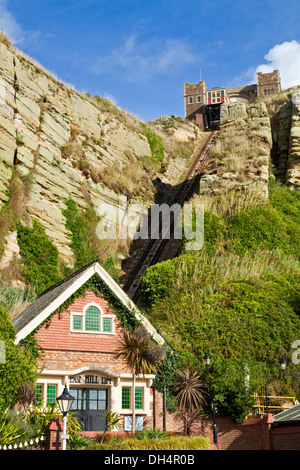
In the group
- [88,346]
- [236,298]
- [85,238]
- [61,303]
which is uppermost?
[85,238]

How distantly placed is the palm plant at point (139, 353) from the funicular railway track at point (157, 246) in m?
11.8

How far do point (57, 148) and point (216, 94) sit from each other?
50244 mm

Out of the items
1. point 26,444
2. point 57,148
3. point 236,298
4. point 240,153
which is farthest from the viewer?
point 240,153

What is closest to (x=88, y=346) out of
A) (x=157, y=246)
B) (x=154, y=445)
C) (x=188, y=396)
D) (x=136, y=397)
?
(x=136, y=397)

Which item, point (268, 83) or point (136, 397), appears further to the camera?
point (268, 83)

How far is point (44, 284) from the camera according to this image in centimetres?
2612

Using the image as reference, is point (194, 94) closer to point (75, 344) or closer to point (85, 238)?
A: point (85, 238)

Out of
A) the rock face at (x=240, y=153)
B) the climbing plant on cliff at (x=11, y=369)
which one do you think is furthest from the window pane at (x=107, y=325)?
the rock face at (x=240, y=153)

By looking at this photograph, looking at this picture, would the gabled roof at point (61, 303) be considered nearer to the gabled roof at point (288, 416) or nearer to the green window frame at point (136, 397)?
the green window frame at point (136, 397)

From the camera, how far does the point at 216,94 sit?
79.8 m

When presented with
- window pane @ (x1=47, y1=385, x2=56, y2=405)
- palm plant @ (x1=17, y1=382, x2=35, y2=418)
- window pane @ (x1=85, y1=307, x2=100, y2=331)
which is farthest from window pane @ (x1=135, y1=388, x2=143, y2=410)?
palm plant @ (x1=17, y1=382, x2=35, y2=418)

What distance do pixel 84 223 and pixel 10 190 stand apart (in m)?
6.00

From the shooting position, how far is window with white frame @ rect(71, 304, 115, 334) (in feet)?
61.5
